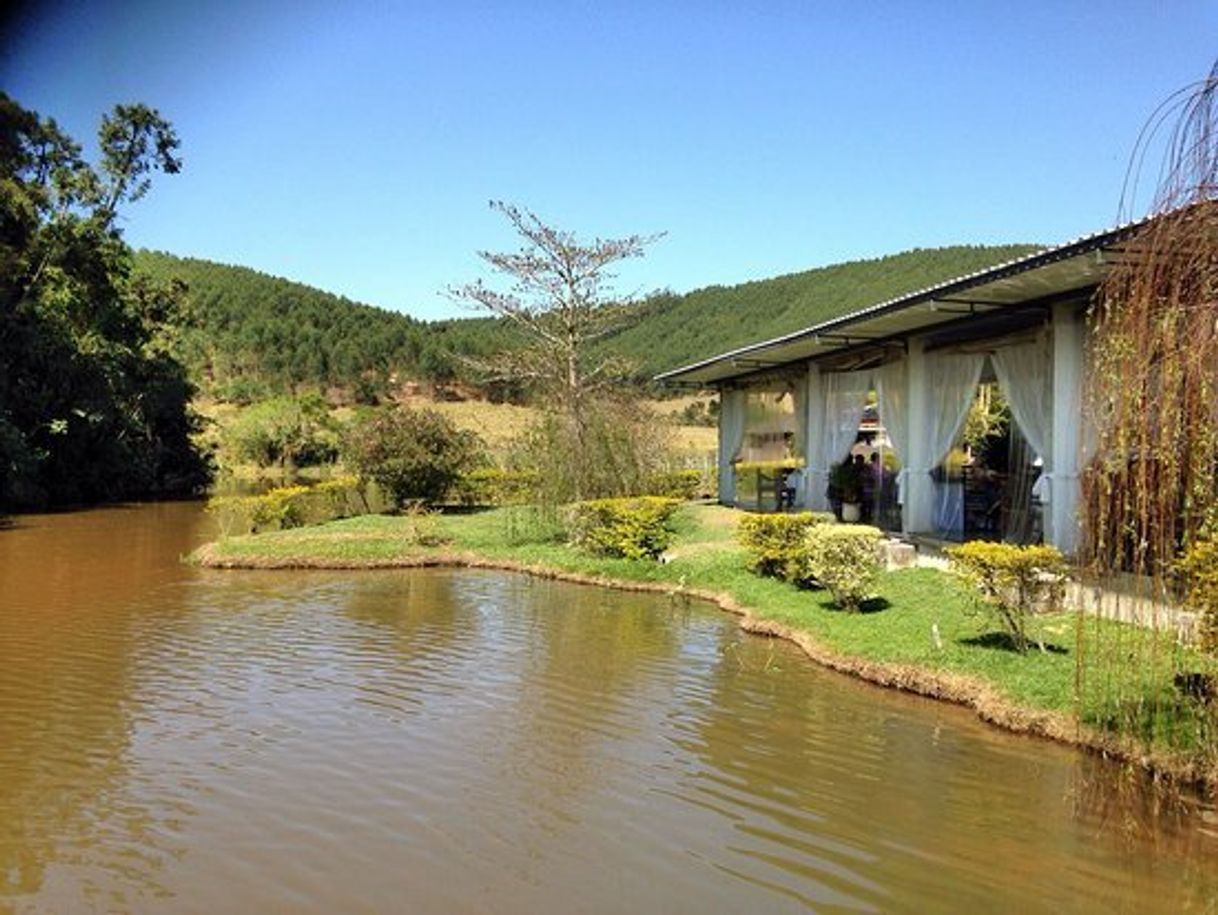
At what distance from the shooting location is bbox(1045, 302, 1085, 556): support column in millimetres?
10070

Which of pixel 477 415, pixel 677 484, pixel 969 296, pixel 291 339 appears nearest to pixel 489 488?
pixel 677 484

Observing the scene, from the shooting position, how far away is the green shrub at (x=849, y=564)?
31.3 feet

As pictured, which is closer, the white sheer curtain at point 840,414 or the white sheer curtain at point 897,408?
the white sheer curtain at point 897,408

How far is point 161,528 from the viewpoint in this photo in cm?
2092

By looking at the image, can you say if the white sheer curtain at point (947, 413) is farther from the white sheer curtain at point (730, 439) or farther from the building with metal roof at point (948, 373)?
the white sheer curtain at point (730, 439)

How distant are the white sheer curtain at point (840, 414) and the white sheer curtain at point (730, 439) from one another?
459 cm

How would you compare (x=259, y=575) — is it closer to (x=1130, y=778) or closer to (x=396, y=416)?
(x=396, y=416)

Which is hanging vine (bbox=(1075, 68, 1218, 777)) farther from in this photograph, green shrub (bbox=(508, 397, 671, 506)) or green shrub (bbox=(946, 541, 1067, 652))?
green shrub (bbox=(508, 397, 671, 506))

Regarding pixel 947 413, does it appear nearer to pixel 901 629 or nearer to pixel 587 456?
pixel 901 629

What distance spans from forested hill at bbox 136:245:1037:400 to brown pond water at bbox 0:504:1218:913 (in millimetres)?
38342

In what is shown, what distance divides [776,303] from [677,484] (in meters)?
36.5

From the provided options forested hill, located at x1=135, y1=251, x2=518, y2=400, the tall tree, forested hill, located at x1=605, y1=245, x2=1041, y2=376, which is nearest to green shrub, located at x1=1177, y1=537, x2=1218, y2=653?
the tall tree

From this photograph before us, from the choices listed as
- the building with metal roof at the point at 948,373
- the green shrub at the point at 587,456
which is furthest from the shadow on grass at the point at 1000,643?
the green shrub at the point at 587,456

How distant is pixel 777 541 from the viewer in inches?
455
